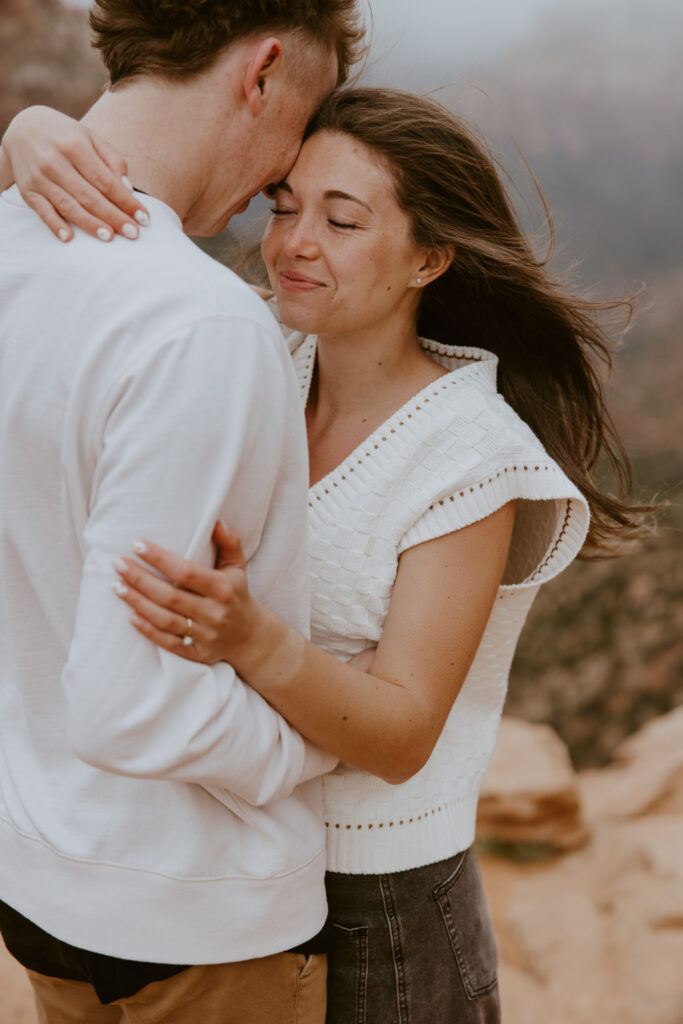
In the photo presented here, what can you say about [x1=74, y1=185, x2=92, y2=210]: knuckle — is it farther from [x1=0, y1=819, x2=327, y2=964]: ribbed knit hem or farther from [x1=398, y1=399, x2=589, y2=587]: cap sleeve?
[x1=0, y1=819, x2=327, y2=964]: ribbed knit hem

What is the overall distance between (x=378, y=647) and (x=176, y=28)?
0.86 meters

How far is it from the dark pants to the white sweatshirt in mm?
211

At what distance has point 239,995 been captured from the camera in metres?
1.37

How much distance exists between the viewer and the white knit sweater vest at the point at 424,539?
158 cm

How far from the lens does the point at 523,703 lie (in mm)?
6488

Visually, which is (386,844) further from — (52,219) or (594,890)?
(594,890)

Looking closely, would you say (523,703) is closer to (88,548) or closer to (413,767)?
(413,767)

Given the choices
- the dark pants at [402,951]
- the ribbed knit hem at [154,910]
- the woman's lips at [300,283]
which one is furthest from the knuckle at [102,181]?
the dark pants at [402,951]

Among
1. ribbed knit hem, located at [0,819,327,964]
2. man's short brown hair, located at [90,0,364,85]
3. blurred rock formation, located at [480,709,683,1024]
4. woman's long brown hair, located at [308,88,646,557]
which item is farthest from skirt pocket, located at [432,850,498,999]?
blurred rock formation, located at [480,709,683,1024]

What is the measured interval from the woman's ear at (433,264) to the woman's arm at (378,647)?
1.47 ft

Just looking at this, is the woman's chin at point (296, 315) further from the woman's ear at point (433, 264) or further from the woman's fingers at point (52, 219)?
the woman's fingers at point (52, 219)

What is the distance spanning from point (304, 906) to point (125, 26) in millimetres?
1156

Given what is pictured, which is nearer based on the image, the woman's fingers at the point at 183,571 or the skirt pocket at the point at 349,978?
the woman's fingers at the point at 183,571

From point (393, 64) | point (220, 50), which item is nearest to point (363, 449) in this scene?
point (220, 50)
